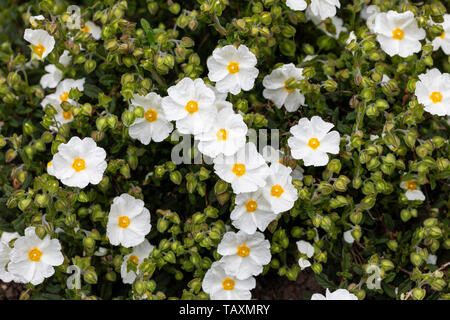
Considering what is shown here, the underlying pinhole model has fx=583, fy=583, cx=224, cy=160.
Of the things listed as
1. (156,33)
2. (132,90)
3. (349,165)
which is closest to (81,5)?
(156,33)

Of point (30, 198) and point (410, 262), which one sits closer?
point (30, 198)

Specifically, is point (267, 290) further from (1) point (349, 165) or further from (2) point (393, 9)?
(2) point (393, 9)

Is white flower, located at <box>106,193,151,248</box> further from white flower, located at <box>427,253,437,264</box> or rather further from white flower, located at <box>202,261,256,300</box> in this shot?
white flower, located at <box>427,253,437,264</box>

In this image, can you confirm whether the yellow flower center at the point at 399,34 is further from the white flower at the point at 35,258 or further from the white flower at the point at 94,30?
the white flower at the point at 35,258

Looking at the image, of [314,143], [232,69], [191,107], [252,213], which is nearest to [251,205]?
[252,213]

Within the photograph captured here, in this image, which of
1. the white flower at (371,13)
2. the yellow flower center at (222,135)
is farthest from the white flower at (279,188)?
the white flower at (371,13)

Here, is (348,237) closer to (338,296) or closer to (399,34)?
(338,296)
